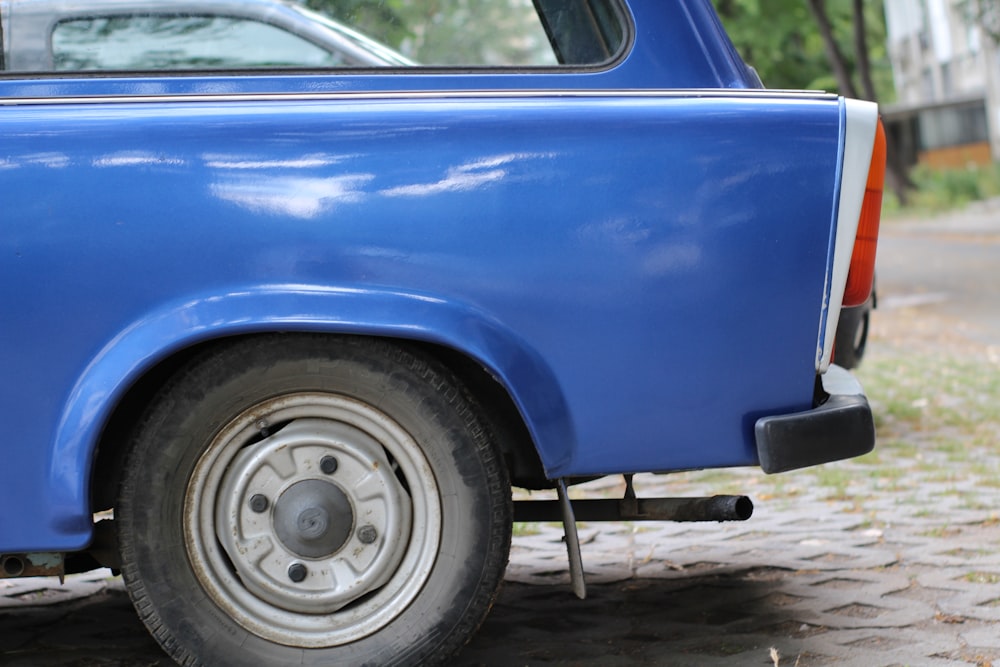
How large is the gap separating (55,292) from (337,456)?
666 millimetres

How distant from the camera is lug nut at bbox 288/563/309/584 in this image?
280 cm

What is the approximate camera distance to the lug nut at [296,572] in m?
2.80

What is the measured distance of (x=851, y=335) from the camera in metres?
4.85

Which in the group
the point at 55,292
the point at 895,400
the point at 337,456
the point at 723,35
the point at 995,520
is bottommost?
the point at 895,400

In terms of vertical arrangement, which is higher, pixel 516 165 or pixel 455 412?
pixel 516 165

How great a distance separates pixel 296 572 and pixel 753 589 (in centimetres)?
160

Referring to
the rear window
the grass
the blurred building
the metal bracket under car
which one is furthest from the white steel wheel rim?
the blurred building

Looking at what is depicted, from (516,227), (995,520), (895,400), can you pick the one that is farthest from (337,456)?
(895,400)

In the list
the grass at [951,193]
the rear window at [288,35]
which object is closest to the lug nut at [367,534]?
the rear window at [288,35]

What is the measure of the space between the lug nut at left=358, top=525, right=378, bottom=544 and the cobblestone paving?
1.88 ft

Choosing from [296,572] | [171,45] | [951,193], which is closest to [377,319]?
[296,572]

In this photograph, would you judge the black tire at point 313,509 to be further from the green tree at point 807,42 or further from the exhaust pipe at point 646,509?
the green tree at point 807,42

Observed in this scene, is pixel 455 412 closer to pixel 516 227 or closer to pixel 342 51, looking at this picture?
pixel 516 227

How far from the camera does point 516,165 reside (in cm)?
267
